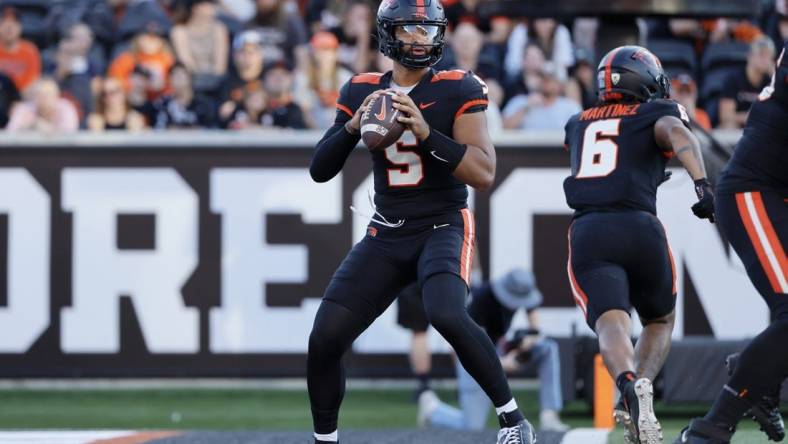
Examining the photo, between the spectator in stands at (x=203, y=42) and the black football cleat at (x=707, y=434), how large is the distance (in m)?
8.52

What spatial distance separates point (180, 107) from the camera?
40.0 feet

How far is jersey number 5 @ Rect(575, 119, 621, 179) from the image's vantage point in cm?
649

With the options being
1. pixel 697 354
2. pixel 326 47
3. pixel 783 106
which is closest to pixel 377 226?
pixel 783 106

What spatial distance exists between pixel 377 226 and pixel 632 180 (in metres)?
1.21

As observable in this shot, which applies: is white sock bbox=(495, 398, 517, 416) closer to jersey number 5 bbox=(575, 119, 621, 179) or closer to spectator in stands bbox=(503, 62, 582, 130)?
jersey number 5 bbox=(575, 119, 621, 179)

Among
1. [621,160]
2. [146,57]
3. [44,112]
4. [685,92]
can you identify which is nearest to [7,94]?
[44,112]

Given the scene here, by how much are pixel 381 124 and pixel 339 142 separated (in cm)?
33

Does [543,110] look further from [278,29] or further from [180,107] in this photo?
[278,29]

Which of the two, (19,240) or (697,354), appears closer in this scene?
(697,354)

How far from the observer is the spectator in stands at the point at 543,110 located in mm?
11742

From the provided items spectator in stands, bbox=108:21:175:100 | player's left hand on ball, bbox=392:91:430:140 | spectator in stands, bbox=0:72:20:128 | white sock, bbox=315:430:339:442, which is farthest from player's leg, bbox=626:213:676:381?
spectator in stands, bbox=0:72:20:128

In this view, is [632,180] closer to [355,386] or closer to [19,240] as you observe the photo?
[355,386]

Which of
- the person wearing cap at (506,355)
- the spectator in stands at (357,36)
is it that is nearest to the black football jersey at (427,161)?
the person wearing cap at (506,355)

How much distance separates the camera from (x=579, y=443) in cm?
662
